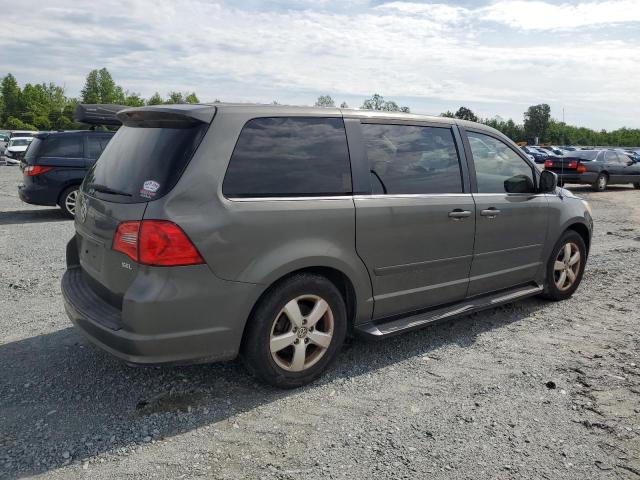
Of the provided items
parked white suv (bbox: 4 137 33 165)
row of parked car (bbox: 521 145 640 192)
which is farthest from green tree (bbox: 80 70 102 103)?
row of parked car (bbox: 521 145 640 192)

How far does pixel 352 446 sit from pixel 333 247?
48.6 inches

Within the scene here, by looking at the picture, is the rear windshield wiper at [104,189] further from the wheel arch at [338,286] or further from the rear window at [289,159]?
the wheel arch at [338,286]

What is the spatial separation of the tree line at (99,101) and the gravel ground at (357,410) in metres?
71.9

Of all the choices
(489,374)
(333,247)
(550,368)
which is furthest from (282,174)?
(550,368)

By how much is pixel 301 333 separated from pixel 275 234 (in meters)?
0.68

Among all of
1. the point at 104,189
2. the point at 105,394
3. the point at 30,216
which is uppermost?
the point at 104,189

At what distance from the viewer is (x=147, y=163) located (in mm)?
3299

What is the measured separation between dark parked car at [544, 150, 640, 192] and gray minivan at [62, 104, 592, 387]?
610 inches

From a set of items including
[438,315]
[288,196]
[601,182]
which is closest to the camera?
[288,196]

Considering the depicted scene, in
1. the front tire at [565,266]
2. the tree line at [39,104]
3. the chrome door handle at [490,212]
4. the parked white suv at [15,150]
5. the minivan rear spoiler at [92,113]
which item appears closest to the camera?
the chrome door handle at [490,212]

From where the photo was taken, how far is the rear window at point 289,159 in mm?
3340

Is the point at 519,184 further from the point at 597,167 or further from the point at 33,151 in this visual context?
the point at 597,167

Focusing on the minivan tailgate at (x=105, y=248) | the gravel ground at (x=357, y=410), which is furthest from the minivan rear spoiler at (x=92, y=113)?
the minivan tailgate at (x=105, y=248)

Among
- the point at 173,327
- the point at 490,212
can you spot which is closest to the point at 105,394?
the point at 173,327
